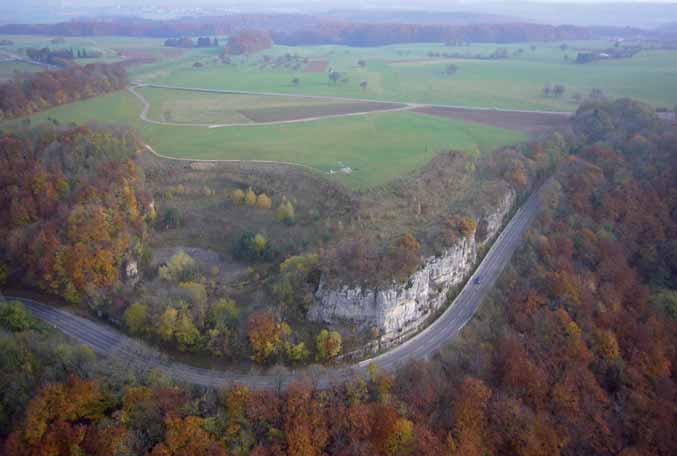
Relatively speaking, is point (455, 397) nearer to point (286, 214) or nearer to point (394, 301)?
point (394, 301)

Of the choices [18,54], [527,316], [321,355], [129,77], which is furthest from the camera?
[18,54]

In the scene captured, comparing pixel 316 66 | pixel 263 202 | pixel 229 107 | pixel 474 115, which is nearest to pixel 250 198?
pixel 263 202

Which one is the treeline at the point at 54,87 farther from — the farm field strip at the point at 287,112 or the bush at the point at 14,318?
the bush at the point at 14,318

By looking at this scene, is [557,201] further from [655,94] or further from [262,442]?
[655,94]

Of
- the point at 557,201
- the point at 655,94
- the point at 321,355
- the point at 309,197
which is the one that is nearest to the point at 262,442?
the point at 321,355

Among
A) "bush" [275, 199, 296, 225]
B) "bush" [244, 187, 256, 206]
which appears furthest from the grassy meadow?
"bush" [244, 187, 256, 206]

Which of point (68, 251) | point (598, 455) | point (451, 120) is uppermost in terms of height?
point (451, 120)

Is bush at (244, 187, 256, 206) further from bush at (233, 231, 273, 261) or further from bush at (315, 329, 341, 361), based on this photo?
bush at (315, 329, 341, 361)
